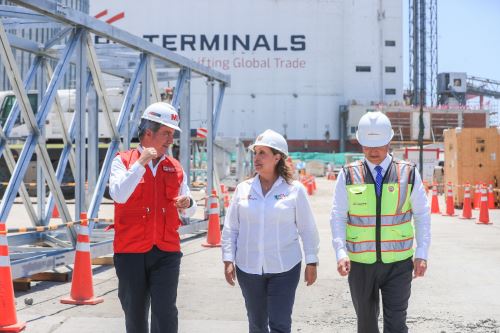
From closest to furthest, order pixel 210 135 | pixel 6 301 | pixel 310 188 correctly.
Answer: pixel 6 301
pixel 210 135
pixel 310 188

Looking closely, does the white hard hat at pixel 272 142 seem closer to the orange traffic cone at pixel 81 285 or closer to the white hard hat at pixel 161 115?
the white hard hat at pixel 161 115

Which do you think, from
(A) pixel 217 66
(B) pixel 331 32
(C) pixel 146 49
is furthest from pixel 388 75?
(C) pixel 146 49

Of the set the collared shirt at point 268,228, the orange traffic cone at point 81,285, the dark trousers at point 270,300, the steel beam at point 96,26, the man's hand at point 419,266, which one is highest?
the steel beam at point 96,26

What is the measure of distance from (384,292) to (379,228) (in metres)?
0.42

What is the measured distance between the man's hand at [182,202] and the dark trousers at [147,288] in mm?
309

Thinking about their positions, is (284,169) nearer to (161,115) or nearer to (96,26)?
(161,115)

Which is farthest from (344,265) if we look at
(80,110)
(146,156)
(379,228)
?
(80,110)

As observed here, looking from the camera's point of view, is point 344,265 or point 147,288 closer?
point 344,265

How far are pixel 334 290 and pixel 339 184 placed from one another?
411cm

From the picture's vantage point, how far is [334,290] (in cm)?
847

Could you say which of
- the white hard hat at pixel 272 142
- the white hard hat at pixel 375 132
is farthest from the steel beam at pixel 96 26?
the white hard hat at pixel 375 132

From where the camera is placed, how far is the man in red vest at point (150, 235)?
14.6 feet

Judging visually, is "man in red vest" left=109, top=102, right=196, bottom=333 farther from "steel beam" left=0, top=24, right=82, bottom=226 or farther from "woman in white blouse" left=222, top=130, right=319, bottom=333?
"steel beam" left=0, top=24, right=82, bottom=226

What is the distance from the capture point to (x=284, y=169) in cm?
460
